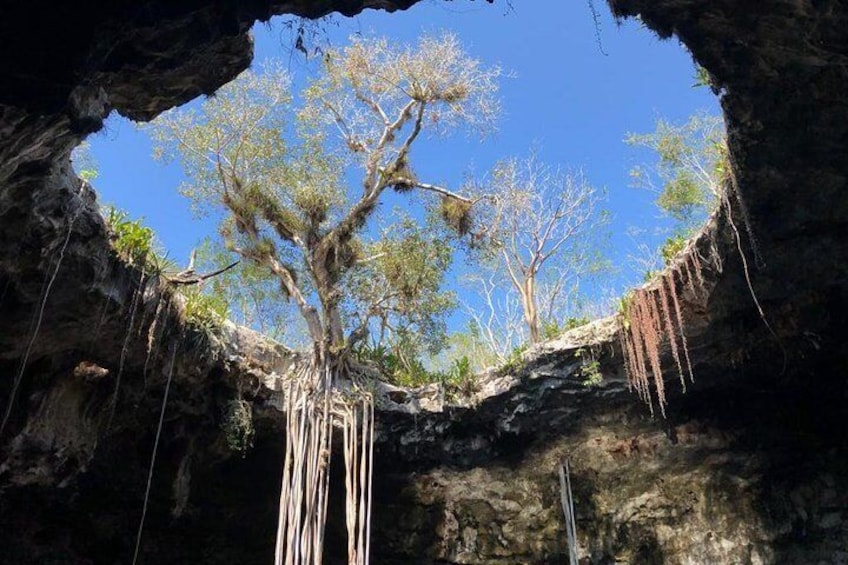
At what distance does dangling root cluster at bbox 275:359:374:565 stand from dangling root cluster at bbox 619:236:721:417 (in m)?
2.25

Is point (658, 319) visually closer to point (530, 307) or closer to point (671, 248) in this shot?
point (671, 248)

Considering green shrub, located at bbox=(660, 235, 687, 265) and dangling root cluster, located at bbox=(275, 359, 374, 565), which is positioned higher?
green shrub, located at bbox=(660, 235, 687, 265)

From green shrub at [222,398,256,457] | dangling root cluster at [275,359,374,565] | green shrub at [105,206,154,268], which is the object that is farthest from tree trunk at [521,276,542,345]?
green shrub at [105,206,154,268]

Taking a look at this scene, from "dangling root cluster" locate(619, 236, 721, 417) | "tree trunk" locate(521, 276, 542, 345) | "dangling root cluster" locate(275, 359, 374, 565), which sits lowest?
"dangling root cluster" locate(275, 359, 374, 565)

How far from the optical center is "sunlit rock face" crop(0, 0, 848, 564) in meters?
3.55

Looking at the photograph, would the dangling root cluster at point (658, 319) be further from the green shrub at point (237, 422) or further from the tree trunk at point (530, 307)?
the green shrub at point (237, 422)

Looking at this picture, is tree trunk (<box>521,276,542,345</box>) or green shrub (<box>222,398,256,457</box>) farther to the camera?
tree trunk (<box>521,276,542,345</box>)

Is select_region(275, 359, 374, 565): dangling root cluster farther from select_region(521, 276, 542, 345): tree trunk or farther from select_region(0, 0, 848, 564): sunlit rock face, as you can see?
select_region(521, 276, 542, 345): tree trunk

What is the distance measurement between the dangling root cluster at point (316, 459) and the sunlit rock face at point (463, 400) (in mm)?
357

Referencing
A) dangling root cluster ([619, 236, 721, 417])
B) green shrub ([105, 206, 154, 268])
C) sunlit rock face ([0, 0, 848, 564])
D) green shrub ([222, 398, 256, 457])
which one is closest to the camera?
sunlit rock face ([0, 0, 848, 564])

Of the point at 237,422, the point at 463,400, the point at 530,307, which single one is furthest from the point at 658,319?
the point at 530,307

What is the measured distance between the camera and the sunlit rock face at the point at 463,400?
11.6ft

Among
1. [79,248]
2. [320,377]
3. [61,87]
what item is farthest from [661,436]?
[61,87]

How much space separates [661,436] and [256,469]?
3.74m
